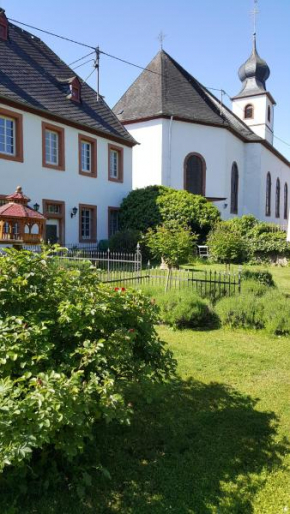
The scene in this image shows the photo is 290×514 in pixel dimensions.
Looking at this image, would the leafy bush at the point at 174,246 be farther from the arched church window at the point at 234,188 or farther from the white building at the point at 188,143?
the arched church window at the point at 234,188

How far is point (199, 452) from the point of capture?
3713mm

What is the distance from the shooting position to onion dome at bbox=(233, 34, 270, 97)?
41875 millimetres

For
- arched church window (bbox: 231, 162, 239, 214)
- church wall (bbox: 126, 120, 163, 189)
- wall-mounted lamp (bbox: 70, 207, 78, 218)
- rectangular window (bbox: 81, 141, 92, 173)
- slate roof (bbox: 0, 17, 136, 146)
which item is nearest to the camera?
slate roof (bbox: 0, 17, 136, 146)

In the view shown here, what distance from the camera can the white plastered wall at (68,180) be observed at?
16922 millimetres

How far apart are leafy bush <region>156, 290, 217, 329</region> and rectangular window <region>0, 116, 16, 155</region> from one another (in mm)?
11112

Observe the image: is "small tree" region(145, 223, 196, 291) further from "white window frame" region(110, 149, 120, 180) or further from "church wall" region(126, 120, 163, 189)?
"church wall" region(126, 120, 163, 189)

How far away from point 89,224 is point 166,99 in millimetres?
12498

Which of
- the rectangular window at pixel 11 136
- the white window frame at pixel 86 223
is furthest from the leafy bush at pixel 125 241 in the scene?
the rectangular window at pixel 11 136

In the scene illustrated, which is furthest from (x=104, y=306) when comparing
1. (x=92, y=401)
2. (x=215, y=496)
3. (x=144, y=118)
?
(x=144, y=118)

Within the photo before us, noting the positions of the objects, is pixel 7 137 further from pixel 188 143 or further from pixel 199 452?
pixel 199 452

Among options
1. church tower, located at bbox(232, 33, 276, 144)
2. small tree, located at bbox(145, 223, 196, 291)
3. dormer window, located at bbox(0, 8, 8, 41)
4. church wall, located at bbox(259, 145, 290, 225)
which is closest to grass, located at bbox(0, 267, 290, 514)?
small tree, located at bbox(145, 223, 196, 291)

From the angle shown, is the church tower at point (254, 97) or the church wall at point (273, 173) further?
the church tower at point (254, 97)

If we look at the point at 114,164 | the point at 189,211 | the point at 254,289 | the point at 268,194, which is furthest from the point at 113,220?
the point at 268,194

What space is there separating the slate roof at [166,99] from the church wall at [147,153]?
0.65 m
